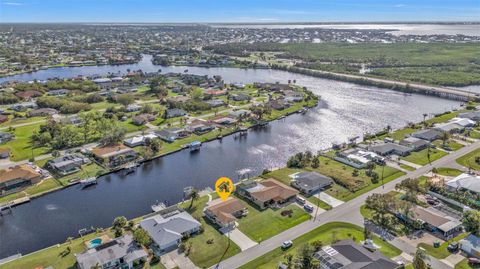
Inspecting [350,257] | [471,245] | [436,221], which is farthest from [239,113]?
[471,245]

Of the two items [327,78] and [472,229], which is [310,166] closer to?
[472,229]

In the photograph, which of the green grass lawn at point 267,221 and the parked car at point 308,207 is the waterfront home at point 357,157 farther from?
the green grass lawn at point 267,221

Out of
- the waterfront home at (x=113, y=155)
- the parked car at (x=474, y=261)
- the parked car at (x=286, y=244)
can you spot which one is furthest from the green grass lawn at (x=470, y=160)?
the waterfront home at (x=113, y=155)

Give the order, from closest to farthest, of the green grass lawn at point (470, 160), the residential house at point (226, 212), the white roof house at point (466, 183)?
the residential house at point (226, 212) → the white roof house at point (466, 183) → the green grass lawn at point (470, 160)

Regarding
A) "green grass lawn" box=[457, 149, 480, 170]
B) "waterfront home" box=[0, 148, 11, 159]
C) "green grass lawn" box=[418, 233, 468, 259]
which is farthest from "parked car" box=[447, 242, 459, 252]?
"waterfront home" box=[0, 148, 11, 159]

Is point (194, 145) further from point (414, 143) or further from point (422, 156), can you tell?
point (422, 156)

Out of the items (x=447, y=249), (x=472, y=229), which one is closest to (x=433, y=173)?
(x=472, y=229)
